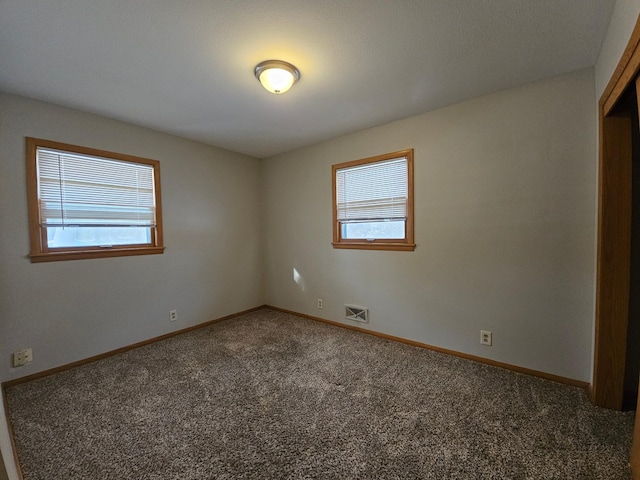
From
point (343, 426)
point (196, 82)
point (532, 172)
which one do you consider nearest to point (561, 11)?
point (532, 172)

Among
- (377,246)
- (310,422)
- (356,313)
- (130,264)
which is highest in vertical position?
(377,246)

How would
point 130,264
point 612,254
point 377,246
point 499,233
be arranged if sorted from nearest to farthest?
1. point 612,254
2. point 499,233
3. point 130,264
4. point 377,246

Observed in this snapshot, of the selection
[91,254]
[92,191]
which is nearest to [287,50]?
[92,191]

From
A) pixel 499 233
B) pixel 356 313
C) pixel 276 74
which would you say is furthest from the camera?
pixel 356 313

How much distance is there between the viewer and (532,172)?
216cm

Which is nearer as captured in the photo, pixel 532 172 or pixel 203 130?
pixel 532 172

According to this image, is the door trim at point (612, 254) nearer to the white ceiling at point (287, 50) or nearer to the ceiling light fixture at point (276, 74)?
the white ceiling at point (287, 50)

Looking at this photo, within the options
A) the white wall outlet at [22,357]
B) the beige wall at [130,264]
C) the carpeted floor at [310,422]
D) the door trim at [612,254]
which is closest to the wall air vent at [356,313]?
the carpeted floor at [310,422]

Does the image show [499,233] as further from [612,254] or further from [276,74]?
[276,74]

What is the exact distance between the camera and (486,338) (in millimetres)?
2408

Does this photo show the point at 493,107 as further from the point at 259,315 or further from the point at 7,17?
the point at 259,315

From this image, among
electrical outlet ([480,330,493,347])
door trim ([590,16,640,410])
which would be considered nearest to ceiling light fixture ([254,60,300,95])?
door trim ([590,16,640,410])

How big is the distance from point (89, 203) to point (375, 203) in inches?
117

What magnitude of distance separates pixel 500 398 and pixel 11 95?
4547 mm
